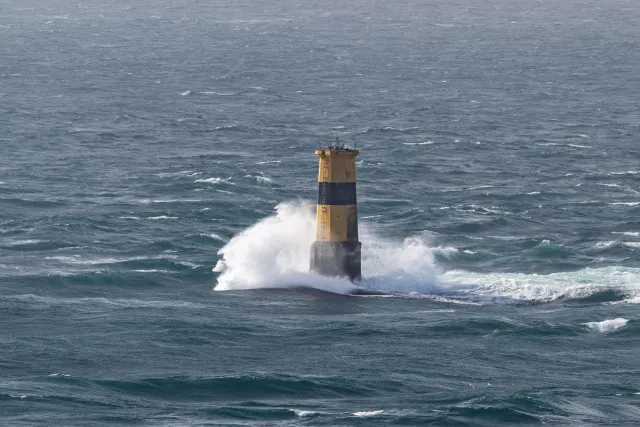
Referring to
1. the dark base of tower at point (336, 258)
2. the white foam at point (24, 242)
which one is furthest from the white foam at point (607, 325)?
the white foam at point (24, 242)

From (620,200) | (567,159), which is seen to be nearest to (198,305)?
(620,200)

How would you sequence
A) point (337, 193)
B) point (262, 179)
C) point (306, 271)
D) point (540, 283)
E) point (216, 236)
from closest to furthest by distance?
point (337, 193), point (540, 283), point (306, 271), point (216, 236), point (262, 179)

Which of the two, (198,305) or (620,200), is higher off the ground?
(620,200)

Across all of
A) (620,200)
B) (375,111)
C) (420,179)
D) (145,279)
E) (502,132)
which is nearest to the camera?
(145,279)

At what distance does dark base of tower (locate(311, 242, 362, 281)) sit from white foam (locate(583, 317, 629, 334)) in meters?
13.9

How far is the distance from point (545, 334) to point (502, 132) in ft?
232

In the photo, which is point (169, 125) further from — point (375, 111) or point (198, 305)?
point (198, 305)

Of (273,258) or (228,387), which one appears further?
(273,258)

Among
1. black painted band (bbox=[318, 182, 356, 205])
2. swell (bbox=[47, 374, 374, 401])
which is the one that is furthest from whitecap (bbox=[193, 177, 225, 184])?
swell (bbox=[47, 374, 374, 401])

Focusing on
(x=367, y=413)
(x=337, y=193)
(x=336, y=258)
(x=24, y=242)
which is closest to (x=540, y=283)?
(x=336, y=258)

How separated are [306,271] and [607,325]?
17594 mm

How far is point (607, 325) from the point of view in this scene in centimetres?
7444

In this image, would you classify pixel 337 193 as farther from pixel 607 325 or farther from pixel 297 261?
pixel 607 325

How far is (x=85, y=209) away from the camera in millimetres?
102125
